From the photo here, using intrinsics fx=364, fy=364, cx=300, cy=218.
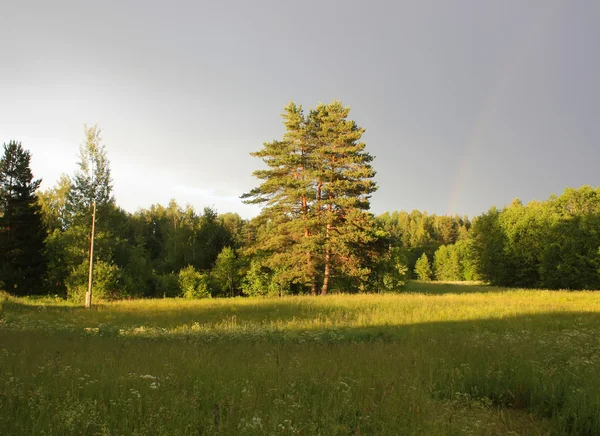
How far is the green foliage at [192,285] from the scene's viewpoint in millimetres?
33375

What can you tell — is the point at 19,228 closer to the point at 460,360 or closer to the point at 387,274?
the point at 387,274

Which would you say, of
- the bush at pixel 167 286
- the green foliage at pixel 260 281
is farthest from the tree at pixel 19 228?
the green foliage at pixel 260 281

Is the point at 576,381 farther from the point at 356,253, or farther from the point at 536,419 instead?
the point at 356,253

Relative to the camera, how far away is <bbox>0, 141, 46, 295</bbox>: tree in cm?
3175

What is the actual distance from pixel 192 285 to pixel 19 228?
1620cm

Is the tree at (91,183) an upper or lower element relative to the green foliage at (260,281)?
upper

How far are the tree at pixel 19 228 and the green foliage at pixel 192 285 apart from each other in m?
12.4

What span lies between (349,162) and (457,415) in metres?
25.4

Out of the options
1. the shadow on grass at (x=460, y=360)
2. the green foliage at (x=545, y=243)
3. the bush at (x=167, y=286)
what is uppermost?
the green foliage at (x=545, y=243)

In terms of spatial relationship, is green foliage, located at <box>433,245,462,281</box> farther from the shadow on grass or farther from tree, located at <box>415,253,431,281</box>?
the shadow on grass

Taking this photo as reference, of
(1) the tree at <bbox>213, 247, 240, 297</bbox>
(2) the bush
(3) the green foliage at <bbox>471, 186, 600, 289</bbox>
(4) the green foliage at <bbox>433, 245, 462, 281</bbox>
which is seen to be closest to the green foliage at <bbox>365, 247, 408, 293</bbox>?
(1) the tree at <bbox>213, 247, 240, 297</bbox>

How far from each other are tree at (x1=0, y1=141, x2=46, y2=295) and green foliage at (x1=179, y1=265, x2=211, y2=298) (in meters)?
12.4

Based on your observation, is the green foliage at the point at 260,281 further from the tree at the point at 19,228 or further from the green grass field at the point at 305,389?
the green grass field at the point at 305,389

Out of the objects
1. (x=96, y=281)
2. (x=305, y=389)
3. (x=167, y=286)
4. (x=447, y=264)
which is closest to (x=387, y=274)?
(x=167, y=286)
